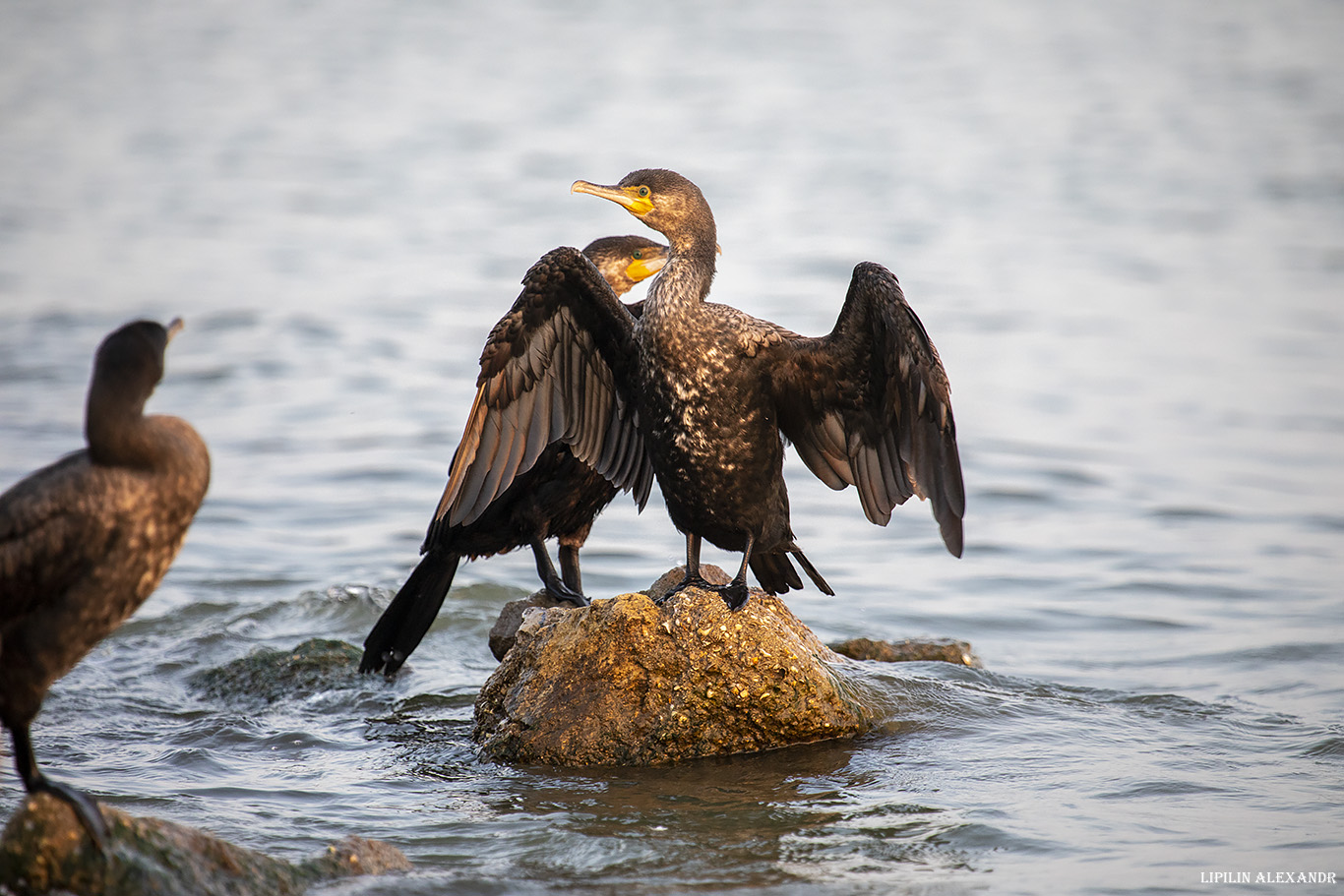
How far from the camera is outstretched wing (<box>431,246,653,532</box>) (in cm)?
490

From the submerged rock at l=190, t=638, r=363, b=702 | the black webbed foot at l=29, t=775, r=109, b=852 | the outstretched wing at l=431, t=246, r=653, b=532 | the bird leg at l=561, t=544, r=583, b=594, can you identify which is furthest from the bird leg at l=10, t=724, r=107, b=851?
the bird leg at l=561, t=544, r=583, b=594

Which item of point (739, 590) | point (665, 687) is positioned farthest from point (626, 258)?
point (665, 687)

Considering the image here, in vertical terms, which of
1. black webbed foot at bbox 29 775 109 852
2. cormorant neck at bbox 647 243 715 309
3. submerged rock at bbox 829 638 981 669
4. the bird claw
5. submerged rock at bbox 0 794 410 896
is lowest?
submerged rock at bbox 0 794 410 896

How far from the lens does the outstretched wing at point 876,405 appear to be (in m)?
4.35

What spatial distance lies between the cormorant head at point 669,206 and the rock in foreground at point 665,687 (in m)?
1.21

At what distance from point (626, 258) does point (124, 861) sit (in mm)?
3615

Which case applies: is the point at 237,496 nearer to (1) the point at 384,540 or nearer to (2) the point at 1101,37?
(1) the point at 384,540

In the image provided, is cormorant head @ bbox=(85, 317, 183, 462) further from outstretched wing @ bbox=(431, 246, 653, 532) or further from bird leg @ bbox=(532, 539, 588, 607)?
bird leg @ bbox=(532, 539, 588, 607)

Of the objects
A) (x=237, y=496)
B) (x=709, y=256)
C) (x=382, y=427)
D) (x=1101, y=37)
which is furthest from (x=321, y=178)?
(x=709, y=256)

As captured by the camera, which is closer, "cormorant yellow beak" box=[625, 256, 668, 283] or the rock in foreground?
the rock in foreground

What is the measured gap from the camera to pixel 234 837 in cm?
420

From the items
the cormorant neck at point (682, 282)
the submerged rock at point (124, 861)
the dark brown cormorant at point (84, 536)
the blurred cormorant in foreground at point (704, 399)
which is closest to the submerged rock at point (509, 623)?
the blurred cormorant in foreground at point (704, 399)

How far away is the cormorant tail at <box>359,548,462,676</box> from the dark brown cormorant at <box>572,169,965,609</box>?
1386mm

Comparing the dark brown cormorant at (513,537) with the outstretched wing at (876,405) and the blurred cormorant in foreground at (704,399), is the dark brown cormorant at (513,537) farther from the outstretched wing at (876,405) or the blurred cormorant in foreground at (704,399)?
the outstretched wing at (876,405)
